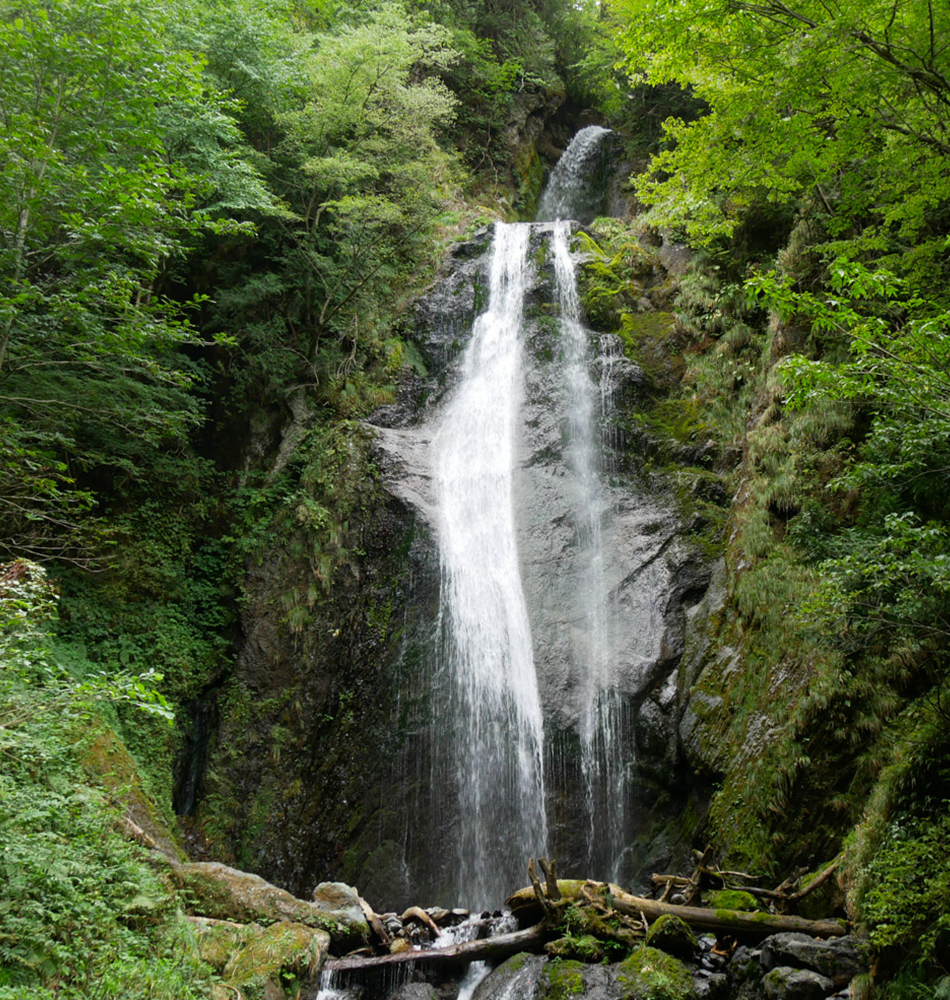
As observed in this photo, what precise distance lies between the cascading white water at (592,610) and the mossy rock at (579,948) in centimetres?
257

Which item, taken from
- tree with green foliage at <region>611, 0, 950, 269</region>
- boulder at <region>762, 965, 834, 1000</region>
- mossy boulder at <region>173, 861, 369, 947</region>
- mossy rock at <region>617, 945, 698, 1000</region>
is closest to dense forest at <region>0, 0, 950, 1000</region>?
tree with green foliage at <region>611, 0, 950, 269</region>

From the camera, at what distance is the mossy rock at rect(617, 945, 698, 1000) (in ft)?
15.6

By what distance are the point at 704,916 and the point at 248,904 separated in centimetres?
450

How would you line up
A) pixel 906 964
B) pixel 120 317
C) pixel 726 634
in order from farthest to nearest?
pixel 726 634, pixel 120 317, pixel 906 964

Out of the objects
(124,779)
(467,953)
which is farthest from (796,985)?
(124,779)

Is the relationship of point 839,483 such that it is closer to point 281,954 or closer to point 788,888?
point 788,888

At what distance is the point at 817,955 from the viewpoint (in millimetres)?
4414

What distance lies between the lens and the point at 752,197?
11023mm

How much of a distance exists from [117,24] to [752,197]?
10.00 metres

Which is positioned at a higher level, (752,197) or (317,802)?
(752,197)

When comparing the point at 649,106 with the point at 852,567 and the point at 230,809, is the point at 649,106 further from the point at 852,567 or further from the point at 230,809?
the point at 230,809

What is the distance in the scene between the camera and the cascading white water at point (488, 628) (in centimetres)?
→ 854

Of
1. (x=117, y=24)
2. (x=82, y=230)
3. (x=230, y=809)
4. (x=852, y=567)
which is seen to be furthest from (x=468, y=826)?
(x=117, y=24)

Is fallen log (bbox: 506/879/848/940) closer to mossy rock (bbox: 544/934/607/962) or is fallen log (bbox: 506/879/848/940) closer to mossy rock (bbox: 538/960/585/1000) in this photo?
mossy rock (bbox: 544/934/607/962)
